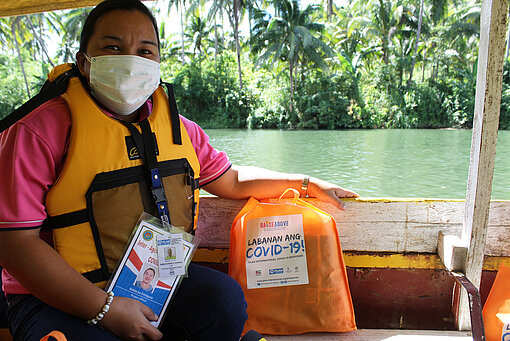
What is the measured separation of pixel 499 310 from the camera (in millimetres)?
1469

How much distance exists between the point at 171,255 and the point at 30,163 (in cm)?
48

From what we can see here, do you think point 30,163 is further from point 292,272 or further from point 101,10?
point 292,272

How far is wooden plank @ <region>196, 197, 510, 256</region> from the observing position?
1600 mm

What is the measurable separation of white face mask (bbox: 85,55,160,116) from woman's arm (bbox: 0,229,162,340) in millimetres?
442

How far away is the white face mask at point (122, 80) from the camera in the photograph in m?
1.14

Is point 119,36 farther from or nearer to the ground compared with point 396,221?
farther from the ground

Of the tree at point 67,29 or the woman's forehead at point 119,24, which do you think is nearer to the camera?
the woman's forehead at point 119,24

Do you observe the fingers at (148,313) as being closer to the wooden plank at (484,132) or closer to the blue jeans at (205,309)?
the blue jeans at (205,309)

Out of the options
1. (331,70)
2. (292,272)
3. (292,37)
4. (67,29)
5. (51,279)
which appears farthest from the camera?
(67,29)

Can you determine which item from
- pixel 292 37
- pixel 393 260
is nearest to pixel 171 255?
pixel 393 260

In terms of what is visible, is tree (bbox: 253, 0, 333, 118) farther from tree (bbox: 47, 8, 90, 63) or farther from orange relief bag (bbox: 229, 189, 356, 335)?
orange relief bag (bbox: 229, 189, 356, 335)

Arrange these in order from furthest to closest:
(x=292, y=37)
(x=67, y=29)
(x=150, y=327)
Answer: (x=67, y=29) < (x=292, y=37) < (x=150, y=327)

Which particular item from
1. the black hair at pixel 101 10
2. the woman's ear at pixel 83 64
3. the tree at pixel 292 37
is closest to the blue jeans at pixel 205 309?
the woman's ear at pixel 83 64

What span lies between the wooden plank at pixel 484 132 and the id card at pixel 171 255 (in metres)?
1.08
